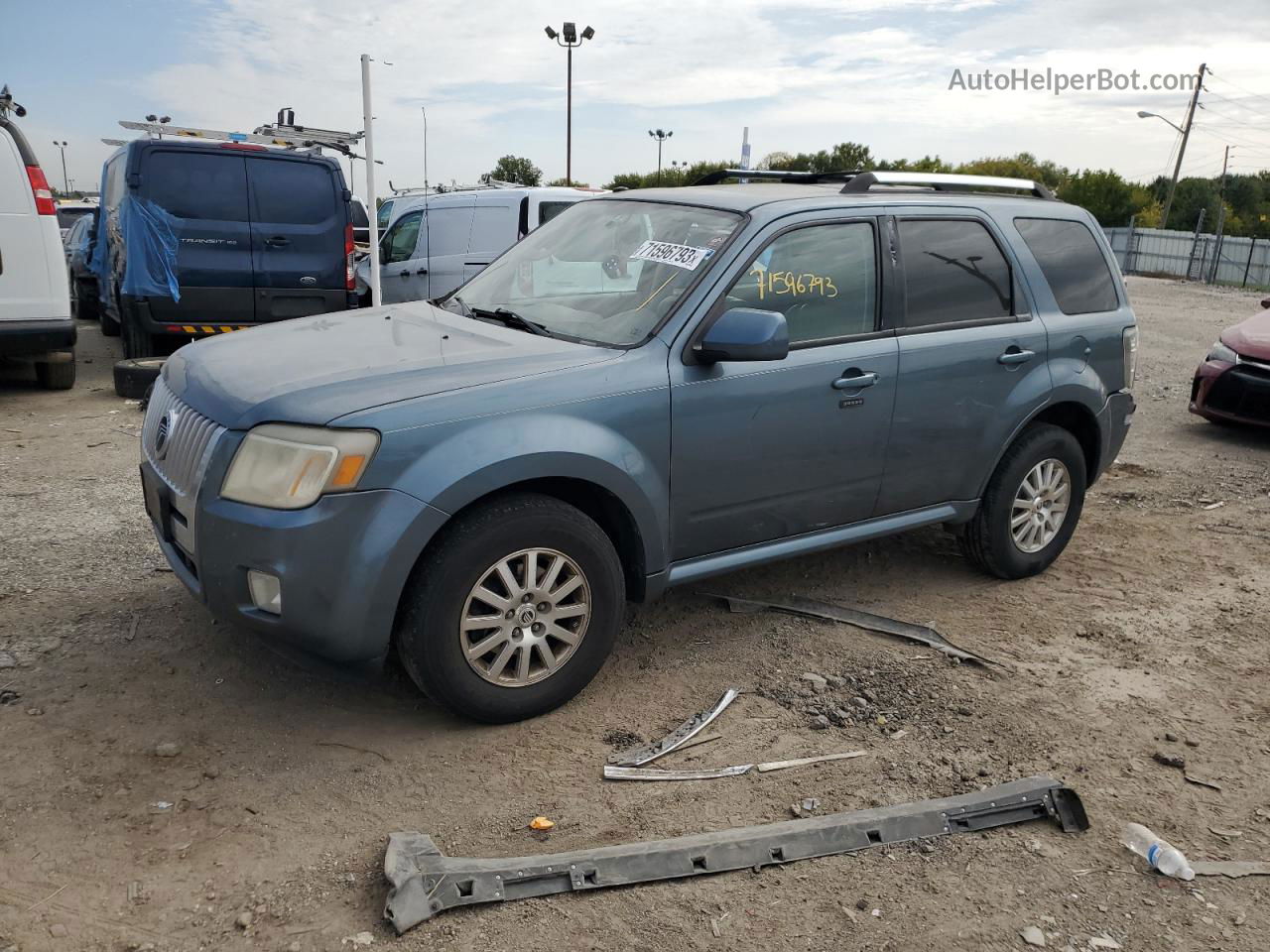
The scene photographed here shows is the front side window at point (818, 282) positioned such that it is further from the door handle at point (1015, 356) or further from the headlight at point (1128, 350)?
the headlight at point (1128, 350)

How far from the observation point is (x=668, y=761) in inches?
133

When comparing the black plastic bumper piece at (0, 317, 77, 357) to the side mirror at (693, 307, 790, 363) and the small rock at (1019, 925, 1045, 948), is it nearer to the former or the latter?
the side mirror at (693, 307, 790, 363)

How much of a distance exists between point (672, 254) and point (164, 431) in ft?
6.31

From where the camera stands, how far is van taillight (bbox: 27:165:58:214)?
7906 millimetres

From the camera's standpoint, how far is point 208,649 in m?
3.97

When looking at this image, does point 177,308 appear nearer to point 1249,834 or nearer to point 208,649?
point 208,649

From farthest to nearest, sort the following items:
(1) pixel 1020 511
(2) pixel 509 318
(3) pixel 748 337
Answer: (1) pixel 1020 511 < (2) pixel 509 318 < (3) pixel 748 337

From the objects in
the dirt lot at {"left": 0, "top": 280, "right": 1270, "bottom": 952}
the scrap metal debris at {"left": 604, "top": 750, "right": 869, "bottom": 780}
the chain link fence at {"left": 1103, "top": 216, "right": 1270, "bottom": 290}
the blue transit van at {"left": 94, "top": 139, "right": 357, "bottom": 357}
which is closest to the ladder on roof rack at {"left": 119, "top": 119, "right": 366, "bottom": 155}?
the blue transit van at {"left": 94, "top": 139, "right": 357, "bottom": 357}

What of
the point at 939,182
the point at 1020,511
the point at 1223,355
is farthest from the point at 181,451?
the point at 1223,355

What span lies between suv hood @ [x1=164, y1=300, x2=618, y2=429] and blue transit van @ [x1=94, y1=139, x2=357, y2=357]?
18.9ft

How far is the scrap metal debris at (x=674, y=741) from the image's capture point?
3375 millimetres

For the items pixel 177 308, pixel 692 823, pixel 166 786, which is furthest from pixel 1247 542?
pixel 177 308

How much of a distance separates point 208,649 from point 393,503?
140 centimetres

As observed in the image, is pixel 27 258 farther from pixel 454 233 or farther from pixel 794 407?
pixel 794 407
